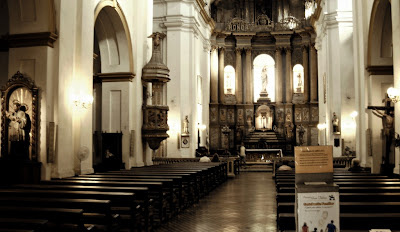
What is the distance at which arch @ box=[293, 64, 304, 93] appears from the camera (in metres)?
31.7

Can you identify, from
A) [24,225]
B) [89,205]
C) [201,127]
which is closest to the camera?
[24,225]

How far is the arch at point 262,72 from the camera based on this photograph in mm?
32631

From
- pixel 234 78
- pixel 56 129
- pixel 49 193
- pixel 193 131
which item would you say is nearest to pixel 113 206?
pixel 49 193

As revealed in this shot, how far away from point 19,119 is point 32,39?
1905mm

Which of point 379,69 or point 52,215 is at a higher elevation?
point 379,69

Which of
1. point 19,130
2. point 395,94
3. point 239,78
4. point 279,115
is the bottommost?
point 19,130

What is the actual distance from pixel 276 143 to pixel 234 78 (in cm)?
571

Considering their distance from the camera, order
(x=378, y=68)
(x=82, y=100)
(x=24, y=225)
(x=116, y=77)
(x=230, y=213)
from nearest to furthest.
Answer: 1. (x=24, y=225)
2. (x=230, y=213)
3. (x=82, y=100)
4. (x=378, y=68)
5. (x=116, y=77)

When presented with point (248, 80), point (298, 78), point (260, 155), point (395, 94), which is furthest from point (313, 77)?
A: point (395, 94)

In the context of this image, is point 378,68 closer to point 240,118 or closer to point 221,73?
point 240,118

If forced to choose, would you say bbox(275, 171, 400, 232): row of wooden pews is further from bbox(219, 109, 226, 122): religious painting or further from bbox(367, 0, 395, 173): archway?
bbox(219, 109, 226, 122): religious painting

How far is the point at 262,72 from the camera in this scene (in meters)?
32.5

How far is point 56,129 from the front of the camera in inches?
407

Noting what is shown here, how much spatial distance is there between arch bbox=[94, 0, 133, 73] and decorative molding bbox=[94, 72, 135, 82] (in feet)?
0.58
